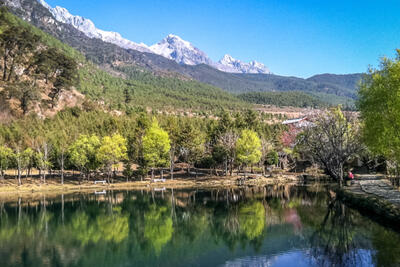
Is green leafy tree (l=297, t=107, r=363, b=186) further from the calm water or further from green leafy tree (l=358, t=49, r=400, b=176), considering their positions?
green leafy tree (l=358, t=49, r=400, b=176)

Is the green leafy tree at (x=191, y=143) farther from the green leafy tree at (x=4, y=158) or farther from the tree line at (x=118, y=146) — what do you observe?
the green leafy tree at (x=4, y=158)

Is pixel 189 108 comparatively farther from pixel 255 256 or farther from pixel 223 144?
pixel 255 256

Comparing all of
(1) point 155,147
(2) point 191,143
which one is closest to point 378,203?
(1) point 155,147

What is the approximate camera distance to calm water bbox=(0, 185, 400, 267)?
78.0 ft

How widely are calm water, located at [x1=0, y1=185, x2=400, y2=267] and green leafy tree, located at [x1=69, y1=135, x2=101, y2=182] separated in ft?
70.7

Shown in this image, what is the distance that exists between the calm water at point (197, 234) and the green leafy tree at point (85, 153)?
21.5m

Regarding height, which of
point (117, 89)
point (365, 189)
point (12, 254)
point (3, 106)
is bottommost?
point (12, 254)

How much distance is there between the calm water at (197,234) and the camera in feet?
78.0

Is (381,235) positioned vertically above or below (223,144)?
below

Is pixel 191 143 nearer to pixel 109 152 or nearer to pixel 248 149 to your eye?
Answer: pixel 248 149

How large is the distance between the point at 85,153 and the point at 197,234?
1917 inches

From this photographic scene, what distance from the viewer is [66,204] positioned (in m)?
51.1

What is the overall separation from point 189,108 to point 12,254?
431ft

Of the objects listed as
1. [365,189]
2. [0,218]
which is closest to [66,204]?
[0,218]
